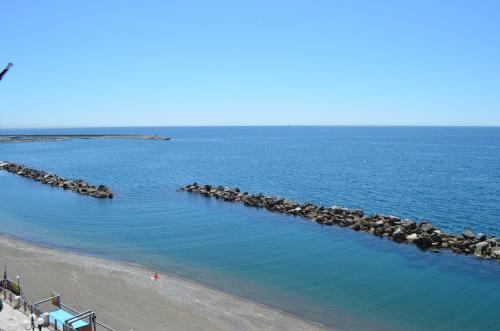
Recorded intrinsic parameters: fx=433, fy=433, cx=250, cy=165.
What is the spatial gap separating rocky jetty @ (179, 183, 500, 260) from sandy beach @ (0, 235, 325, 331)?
17.6 metres

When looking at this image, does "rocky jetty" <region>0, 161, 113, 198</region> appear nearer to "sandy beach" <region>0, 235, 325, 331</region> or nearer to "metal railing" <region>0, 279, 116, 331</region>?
"sandy beach" <region>0, 235, 325, 331</region>

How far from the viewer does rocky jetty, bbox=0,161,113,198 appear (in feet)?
180

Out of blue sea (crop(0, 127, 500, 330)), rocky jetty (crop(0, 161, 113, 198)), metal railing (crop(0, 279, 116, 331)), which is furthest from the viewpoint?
rocky jetty (crop(0, 161, 113, 198))

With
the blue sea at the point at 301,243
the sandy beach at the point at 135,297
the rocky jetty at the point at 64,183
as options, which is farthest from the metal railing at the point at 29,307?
the rocky jetty at the point at 64,183

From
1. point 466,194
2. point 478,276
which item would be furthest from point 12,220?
point 466,194

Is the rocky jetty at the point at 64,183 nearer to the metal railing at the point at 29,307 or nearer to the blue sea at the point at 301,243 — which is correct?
the blue sea at the point at 301,243

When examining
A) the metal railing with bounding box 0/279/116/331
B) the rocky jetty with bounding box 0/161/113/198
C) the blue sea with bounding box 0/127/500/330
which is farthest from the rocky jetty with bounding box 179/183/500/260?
the metal railing with bounding box 0/279/116/331

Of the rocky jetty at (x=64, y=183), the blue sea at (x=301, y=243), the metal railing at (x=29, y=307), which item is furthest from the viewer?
the rocky jetty at (x=64, y=183)

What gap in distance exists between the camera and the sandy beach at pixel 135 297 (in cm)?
2034

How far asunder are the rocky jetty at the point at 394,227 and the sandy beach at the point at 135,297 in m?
17.6

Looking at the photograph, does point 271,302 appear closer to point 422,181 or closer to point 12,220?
point 12,220

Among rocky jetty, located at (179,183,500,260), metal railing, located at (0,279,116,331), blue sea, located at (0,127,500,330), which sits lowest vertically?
blue sea, located at (0,127,500,330)

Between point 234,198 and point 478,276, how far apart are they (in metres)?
29.6

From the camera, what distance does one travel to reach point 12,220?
41.8 metres
